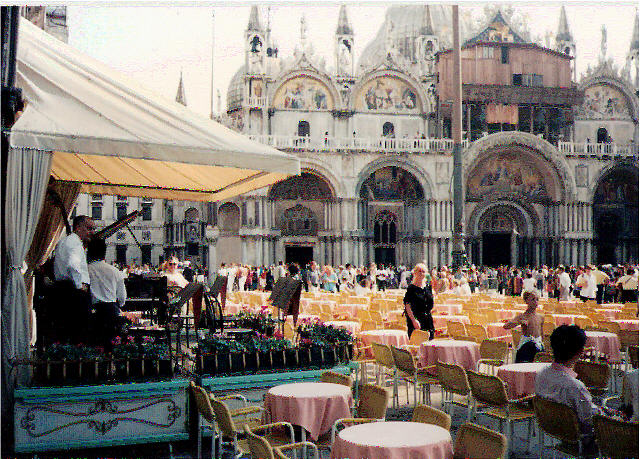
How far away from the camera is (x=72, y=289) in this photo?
7141mm

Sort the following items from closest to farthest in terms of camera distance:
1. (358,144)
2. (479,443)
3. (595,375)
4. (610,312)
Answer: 1. (479,443)
2. (595,375)
3. (610,312)
4. (358,144)

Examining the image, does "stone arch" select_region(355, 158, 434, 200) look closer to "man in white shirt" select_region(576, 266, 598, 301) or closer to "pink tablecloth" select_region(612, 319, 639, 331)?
"man in white shirt" select_region(576, 266, 598, 301)

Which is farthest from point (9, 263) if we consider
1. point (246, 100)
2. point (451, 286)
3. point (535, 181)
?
point (535, 181)

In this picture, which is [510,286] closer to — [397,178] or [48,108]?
[397,178]

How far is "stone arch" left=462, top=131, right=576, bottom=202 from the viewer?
3666 cm

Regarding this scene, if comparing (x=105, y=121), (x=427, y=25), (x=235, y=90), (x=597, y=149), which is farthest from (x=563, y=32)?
(x=105, y=121)

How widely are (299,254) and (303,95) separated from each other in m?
8.47

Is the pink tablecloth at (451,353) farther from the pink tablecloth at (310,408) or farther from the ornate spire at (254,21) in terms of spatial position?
the ornate spire at (254,21)

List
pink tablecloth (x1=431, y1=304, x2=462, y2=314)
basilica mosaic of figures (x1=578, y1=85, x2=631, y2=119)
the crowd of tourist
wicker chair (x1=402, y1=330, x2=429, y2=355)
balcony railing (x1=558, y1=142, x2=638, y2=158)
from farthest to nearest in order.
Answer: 1. basilica mosaic of figures (x1=578, y1=85, x2=631, y2=119)
2. balcony railing (x1=558, y1=142, x2=638, y2=158)
3. the crowd of tourist
4. pink tablecloth (x1=431, y1=304, x2=462, y2=314)
5. wicker chair (x1=402, y1=330, x2=429, y2=355)

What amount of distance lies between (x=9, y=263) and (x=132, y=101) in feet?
6.59

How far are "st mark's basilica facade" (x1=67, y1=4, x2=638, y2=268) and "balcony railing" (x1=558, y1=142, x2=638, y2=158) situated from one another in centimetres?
9

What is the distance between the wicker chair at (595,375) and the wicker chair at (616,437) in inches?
94.7

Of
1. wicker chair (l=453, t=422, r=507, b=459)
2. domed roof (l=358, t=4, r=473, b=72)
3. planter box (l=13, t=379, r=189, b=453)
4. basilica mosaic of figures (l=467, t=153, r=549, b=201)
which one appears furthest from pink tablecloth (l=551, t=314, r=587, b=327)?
domed roof (l=358, t=4, r=473, b=72)

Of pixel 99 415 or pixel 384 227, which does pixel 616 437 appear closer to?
pixel 99 415
